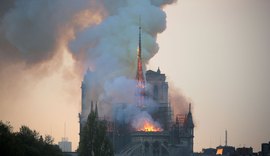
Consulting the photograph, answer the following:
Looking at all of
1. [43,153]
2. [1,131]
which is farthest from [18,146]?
[43,153]

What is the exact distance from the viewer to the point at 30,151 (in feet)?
619

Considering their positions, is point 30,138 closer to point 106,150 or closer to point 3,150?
point 106,150

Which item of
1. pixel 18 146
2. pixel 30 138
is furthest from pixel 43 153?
pixel 18 146

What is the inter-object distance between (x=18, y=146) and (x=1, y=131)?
4.76 m

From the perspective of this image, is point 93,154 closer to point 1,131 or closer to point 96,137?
point 96,137

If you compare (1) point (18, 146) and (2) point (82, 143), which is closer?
(1) point (18, 146)

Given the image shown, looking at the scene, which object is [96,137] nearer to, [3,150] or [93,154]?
[93,154]

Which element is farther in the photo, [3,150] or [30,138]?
[30,138]

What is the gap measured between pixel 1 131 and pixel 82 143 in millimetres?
21566

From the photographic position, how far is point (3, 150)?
562ft

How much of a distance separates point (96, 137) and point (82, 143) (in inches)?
90.5

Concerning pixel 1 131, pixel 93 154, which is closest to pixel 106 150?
pixel 93 154

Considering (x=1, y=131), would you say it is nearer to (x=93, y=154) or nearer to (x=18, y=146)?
(x=18, y=146)

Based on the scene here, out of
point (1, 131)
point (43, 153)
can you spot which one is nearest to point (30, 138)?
point (43, 153)
